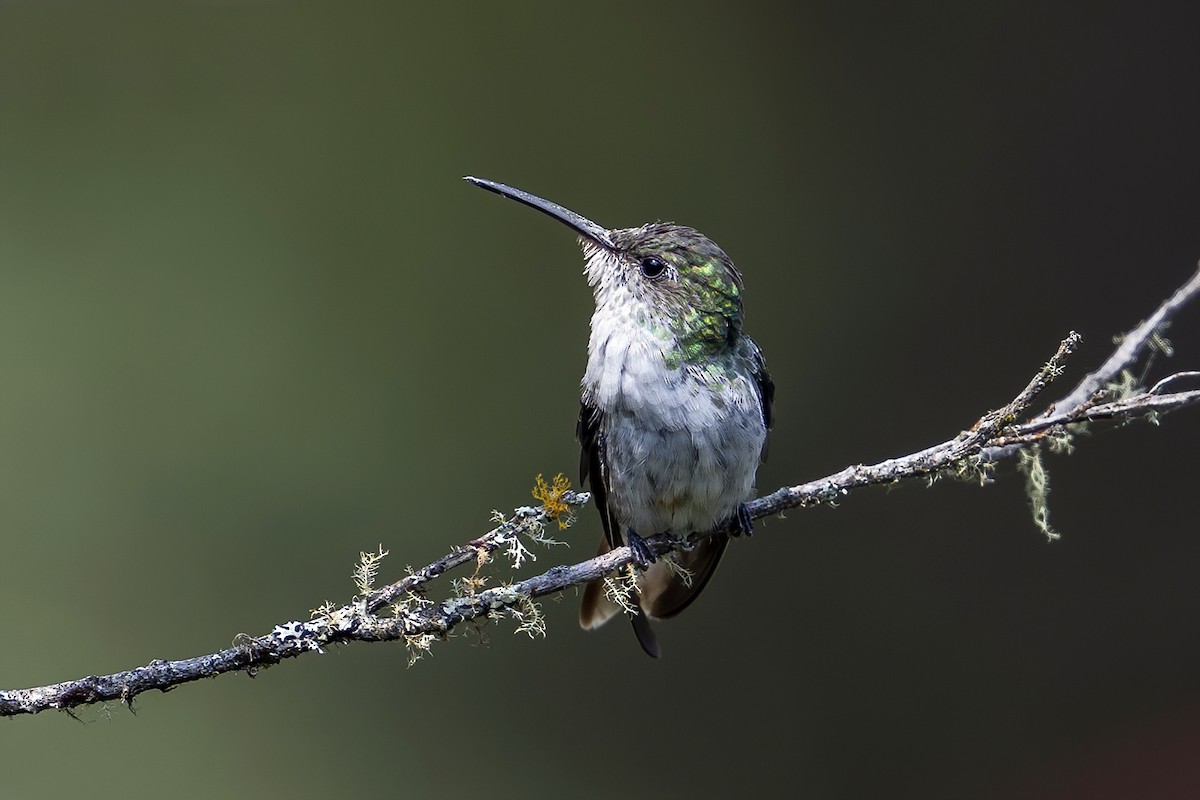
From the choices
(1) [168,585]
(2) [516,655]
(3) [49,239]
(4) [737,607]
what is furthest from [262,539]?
(4) [737,607]

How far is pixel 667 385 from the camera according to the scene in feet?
9.18

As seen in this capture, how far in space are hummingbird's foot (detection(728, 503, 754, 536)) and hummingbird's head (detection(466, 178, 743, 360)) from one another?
0.44 metres

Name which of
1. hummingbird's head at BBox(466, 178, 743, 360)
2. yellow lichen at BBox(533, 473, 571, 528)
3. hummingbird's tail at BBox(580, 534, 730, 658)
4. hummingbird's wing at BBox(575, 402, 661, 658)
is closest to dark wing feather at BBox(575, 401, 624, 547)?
hummingbird's wing at BBox(575, 402, 661, 658)

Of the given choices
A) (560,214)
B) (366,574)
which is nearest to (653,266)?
(560,214)

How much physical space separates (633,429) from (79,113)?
11.4ft

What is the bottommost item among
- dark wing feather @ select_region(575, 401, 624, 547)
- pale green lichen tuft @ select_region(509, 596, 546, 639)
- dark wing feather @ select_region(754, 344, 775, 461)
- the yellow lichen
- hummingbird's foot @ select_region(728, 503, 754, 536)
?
pale green lichen tuft @ select_region(509, 596, 546, 639)

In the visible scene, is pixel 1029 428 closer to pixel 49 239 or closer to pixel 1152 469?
pixel 1152 469

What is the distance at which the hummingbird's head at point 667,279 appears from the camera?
9.37ft

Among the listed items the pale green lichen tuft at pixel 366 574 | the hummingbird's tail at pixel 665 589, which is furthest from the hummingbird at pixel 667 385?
the pale green lichen tuft at pixel 366 574

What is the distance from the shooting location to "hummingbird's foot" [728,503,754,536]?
9.86 feet

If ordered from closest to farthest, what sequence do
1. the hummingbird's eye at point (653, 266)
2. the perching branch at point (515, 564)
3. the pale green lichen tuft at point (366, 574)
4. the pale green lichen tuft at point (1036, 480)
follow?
the perching branch at point (515, 564)
the pale green lichen tuft at point (366, 574)
the pale green lichen tuft at point (1036, 480)
the hummingbird's eye at point (653, 266)

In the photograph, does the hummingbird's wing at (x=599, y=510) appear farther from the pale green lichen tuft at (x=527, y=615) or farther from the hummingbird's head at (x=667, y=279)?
the pale green lichen tuft at (x=527, y=615)

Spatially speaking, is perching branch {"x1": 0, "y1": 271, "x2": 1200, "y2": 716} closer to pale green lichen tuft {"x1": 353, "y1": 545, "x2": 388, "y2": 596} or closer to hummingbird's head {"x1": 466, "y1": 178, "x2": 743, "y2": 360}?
pale green lichen tuft {"x1": 353, "y1": 545, "x2": 388, "y2": 596}

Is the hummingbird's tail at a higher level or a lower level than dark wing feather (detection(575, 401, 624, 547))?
lower
